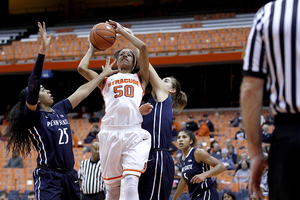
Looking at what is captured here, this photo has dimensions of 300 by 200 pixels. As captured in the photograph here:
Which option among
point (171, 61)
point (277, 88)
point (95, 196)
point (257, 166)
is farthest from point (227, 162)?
point (277, 88)

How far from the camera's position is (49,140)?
12.1 ft

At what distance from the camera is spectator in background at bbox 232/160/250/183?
814cm

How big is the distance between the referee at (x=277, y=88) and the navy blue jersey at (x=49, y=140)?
240 centimetres

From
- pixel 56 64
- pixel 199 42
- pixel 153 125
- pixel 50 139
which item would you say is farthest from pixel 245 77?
pixel 56 64

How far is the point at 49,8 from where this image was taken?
2398 centimetres

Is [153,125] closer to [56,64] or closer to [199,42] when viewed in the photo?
[199,42]

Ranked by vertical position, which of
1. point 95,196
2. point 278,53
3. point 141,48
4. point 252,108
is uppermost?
point 141,48

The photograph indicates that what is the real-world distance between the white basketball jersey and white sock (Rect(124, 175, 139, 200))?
591 millimetres

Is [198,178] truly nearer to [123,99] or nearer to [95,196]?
[123,99]

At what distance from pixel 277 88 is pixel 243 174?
7052 millimetres

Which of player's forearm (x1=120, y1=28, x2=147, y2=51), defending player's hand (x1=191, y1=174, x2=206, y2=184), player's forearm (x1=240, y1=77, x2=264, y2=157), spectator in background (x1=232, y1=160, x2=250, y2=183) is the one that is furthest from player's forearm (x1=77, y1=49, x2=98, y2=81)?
Answer: spectator in background (x1=232, y1=160, x2=250, y2=183)

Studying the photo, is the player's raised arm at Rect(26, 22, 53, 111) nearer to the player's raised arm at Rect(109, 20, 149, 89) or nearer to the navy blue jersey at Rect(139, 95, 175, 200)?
the player's raised arm at Rect(109, 20, 149, 89)

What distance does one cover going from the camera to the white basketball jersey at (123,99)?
12.4ft

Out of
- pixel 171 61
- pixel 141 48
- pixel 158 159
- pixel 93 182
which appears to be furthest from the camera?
pixel 171 61
